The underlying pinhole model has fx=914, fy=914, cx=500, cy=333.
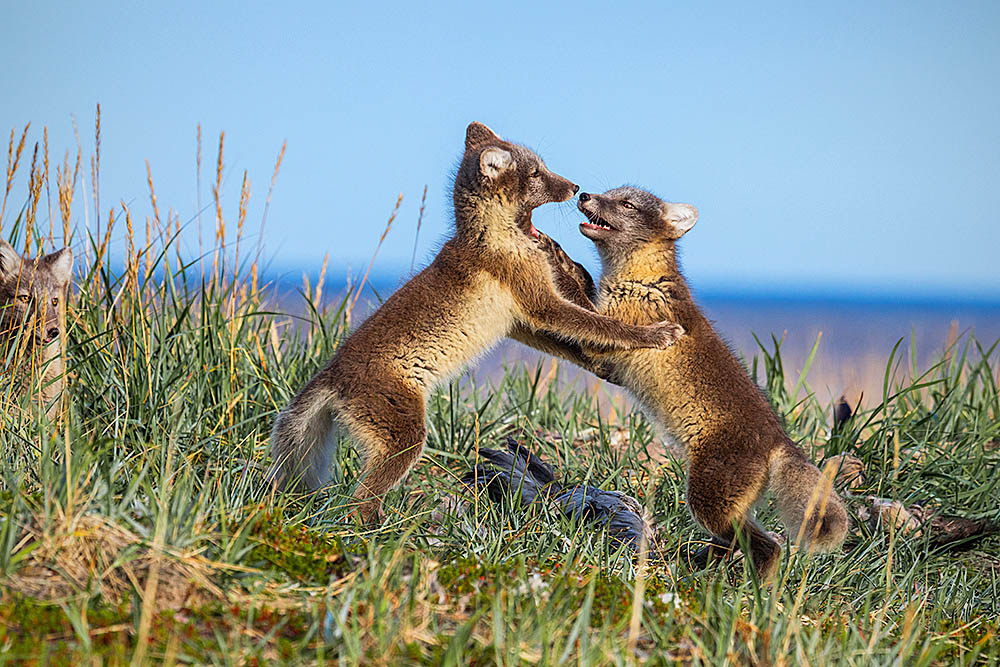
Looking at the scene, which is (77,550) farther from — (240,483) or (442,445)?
(442,445)

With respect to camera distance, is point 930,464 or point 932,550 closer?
point 932,550

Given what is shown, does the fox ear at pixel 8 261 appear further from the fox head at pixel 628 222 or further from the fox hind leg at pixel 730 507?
the fox hind leg at pixel 730 507

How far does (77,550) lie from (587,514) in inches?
112

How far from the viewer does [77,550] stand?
304cm

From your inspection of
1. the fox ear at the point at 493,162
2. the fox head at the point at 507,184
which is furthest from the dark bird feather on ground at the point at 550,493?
the fox ear at the point at 493,162

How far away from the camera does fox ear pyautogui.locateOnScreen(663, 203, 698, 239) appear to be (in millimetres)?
5523

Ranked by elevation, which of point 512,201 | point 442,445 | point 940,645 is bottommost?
point 442,445

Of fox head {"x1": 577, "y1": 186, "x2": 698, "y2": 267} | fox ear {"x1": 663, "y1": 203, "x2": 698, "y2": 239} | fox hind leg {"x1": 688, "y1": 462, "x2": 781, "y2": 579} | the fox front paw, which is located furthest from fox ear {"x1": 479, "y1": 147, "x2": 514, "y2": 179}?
fox hind leg {"x1": 688, "y1": 462, "x2": 781, "y2": 579}

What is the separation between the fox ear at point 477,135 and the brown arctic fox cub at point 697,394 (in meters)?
0.73

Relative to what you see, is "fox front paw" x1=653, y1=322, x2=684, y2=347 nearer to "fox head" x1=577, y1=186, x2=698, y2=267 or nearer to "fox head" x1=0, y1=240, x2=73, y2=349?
"fox head" x1=577, y1=186, x2=698, y2=267

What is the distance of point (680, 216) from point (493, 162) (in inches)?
47.7

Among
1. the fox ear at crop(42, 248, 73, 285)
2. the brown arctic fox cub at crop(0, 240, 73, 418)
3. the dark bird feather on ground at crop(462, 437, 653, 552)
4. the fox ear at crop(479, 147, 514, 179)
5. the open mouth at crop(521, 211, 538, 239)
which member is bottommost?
the dark bird feather on ground at crop(462, 437, 653, 552)

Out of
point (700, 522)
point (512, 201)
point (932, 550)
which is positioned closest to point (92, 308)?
point (512, 201)

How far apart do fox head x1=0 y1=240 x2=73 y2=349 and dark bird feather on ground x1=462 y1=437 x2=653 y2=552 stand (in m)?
2.67
